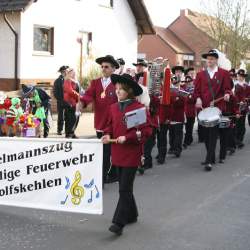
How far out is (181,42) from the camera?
59156 mm

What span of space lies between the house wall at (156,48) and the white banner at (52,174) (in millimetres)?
48239

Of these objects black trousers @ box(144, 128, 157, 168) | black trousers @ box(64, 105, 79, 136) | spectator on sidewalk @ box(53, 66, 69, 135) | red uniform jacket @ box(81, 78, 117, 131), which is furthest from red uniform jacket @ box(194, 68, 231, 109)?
spectator on sidewalk @ box(53, 66, 69, 135)

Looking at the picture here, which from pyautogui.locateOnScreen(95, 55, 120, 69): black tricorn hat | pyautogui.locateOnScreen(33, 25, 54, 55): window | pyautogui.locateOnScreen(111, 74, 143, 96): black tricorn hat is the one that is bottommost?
pyautogui.locateOnScreen(111, 74, 143, 96): black tricorn hat

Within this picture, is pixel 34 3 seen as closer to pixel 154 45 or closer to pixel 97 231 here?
pixel 97 231

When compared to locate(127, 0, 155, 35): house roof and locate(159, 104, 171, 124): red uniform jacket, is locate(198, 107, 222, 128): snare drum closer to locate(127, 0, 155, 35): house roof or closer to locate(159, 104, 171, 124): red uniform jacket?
locate(159, 104, 171, 124): red uniform jacket

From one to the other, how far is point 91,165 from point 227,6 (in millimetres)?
36961

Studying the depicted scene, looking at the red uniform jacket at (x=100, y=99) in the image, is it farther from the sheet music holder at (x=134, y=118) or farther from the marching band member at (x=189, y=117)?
the marching band member at (x=189, y=117)

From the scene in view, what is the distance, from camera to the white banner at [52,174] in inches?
242

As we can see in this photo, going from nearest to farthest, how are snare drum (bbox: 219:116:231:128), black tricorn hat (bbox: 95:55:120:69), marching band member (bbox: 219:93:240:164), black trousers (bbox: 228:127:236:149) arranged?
1. black tricorn hat (bbox: 95:55:120:69)
2. snare drum (bbox: 219:116:231:128)
3. marching band member (bbox: 219:93:240:164)
4. black trousers (bbox: 228:127:236:149)

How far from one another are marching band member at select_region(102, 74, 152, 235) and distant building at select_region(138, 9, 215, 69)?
46430 mm

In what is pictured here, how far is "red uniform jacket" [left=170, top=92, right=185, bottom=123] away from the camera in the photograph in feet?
37.2

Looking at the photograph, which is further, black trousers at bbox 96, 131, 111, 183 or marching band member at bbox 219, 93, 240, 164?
marching band member at bbox 219, 93, 240, 164

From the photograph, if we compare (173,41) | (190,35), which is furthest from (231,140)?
(190,35)

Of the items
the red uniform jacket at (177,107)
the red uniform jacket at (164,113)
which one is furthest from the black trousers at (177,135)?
the red uniform jacket at (164,113)
